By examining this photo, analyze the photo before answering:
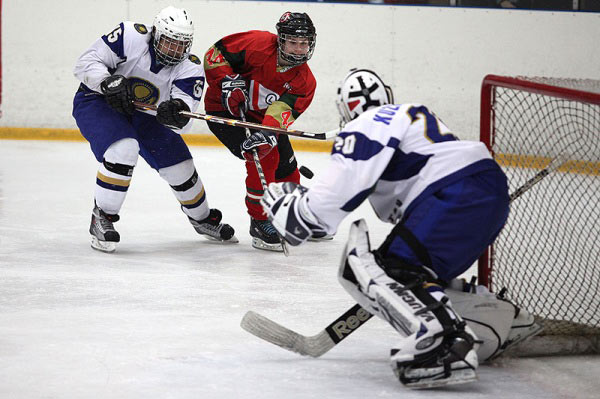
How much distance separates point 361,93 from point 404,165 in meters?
0.24

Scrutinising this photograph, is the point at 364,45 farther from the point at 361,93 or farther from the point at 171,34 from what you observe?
the point at 361,93

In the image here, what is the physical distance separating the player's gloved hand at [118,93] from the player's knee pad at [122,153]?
14 centimetres

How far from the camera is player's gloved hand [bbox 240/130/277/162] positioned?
3.97 metres

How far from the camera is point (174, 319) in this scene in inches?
114

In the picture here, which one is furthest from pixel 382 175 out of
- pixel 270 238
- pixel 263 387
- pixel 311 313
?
pixel 270 238

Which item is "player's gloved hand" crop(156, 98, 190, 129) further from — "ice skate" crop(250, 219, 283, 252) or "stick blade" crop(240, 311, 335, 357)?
"stick blade" crop(240, 311, 335, 357)

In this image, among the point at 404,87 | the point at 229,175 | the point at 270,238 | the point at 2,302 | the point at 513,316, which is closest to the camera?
the point at 513,316

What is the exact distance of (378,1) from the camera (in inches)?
287

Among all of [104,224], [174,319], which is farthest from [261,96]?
[174,319]

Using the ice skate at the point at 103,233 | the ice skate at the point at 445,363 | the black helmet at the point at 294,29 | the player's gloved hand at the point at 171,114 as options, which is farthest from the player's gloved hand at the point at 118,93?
the ice skate at the point at 445,363

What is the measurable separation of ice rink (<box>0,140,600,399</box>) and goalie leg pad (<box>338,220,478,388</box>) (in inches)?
2.4

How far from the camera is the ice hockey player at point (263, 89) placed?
160 inches

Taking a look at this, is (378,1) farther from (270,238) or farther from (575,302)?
(575,302)

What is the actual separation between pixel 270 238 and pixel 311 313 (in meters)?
1.07
